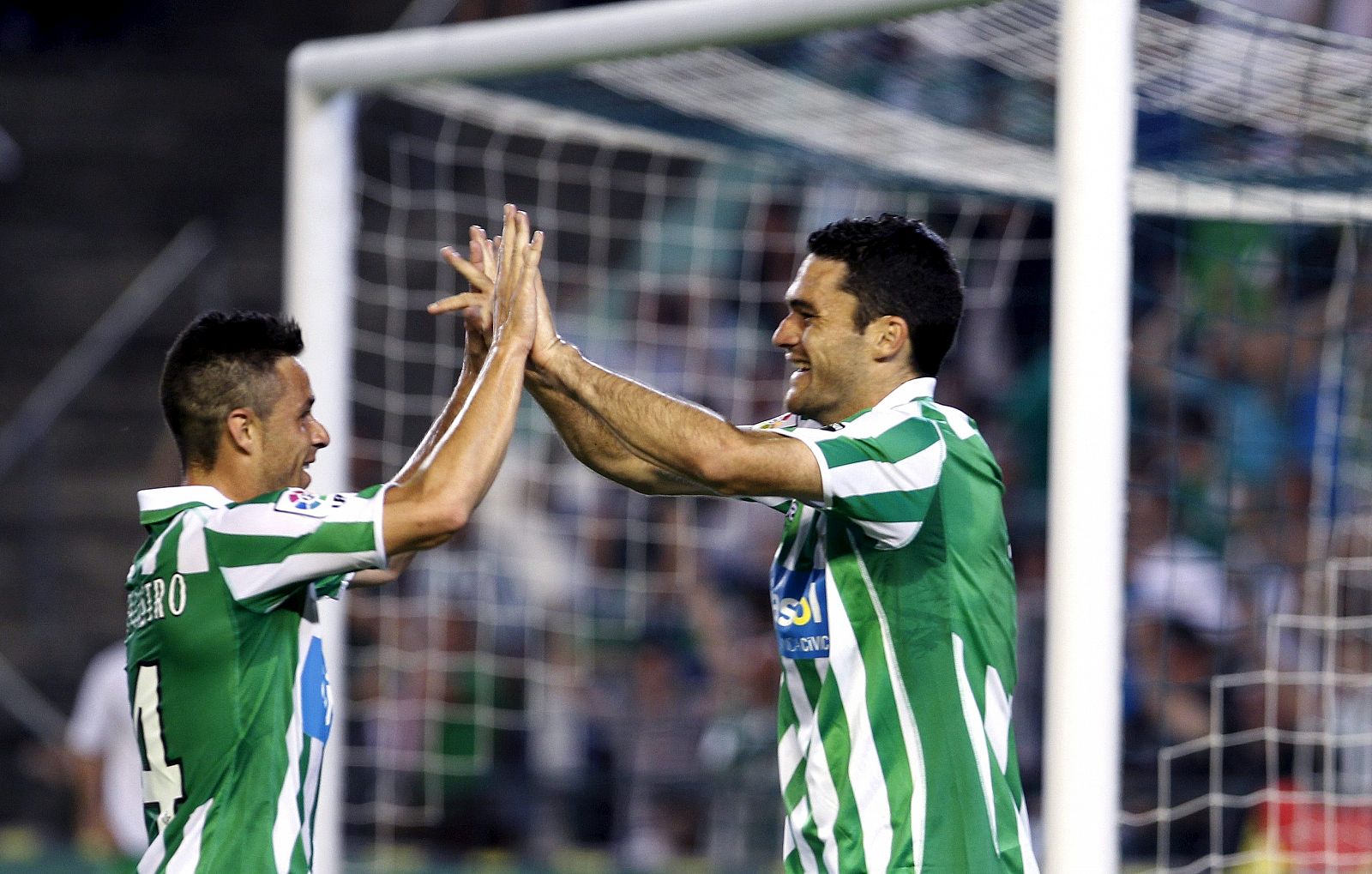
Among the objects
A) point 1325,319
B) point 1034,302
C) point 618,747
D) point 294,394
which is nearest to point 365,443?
point 618,747

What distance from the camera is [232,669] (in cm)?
→ 286

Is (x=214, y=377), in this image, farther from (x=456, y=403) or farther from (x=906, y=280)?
(x=906, y=280)

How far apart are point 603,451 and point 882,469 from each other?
753 mm

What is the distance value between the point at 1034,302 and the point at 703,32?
4.50 m

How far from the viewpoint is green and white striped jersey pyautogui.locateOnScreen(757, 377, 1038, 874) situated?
2932 mm

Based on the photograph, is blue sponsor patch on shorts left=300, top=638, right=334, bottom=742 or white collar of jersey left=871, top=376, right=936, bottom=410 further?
white collar of jersey left=871, top=376, right=936, bottom=410

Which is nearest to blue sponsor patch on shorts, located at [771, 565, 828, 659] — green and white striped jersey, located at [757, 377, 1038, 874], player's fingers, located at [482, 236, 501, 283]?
green and white striped jersey, located at [757, 377, 1038, 874]

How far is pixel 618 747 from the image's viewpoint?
8609mm

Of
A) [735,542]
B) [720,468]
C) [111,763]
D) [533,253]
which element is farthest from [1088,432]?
[735,542]

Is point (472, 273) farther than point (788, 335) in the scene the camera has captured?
Yes

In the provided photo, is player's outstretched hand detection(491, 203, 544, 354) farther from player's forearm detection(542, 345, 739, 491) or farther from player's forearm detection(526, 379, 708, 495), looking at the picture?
player's forearm detection(526, 379, 708, 495)

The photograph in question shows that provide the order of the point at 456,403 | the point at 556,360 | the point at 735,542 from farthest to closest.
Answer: the point at 735,542 < the point at 456,403 < the point at 556,360

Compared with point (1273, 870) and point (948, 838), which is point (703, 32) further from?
point (1273, 870)

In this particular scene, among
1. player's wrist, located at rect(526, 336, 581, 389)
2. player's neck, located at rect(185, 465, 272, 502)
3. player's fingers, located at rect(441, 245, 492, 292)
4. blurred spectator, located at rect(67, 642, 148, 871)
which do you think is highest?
player's fingers, located at rect(441, 245, 492, 292)
